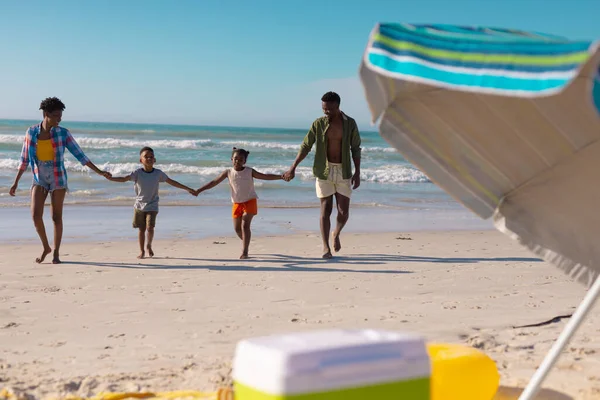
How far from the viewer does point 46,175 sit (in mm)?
7730

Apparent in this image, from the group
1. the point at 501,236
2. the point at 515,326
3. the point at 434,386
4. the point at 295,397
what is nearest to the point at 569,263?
the point at 434,386

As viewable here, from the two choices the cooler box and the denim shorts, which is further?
the denim shorts

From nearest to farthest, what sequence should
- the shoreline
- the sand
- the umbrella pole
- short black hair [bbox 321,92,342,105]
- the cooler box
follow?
the cooler box < the umbrella pole < the sand < short black hair [bbox 321,92,342,105] < the shoreline

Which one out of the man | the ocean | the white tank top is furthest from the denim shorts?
the ocean

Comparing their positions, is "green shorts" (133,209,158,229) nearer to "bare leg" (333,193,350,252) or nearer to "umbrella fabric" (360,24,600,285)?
"bare leg" (333,193,350,252)

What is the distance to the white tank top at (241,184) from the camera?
8438mm

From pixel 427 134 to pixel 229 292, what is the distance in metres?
3.74

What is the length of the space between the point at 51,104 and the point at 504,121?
5804mm

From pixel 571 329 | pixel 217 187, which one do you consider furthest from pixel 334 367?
pixel 217 187

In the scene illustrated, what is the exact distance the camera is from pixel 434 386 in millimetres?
3469

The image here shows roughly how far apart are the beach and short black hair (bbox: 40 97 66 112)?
1.68 meters

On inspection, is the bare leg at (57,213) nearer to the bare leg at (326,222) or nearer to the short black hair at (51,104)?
the short black hair at (51,104)

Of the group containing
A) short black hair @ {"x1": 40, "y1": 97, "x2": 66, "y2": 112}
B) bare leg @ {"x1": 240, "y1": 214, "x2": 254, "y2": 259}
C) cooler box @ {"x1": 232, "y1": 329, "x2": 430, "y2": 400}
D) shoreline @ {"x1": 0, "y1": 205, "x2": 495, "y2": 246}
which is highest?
short black hair @ {"x1": 40, "y1": 97, "x2": 66, "y2": 112}

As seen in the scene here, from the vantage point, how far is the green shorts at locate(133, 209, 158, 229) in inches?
336
